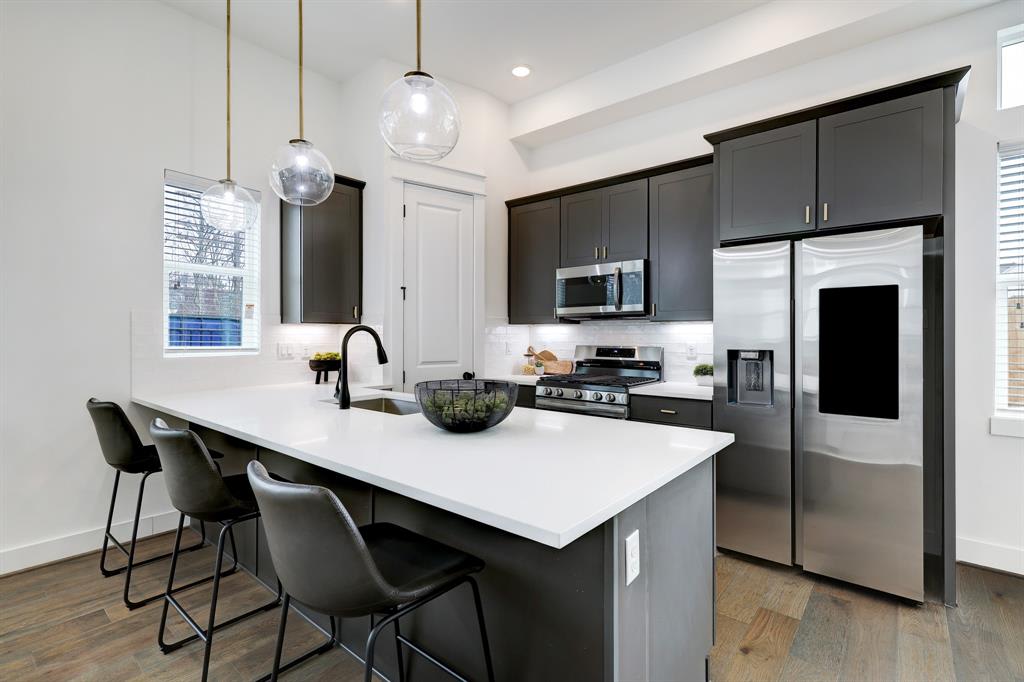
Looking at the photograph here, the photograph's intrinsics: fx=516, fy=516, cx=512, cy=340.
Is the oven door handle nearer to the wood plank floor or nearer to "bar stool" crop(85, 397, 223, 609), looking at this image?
the wood plank floor

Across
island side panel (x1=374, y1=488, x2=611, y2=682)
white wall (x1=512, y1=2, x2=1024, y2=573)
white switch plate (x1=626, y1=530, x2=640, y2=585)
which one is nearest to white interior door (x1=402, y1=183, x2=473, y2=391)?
island side panel (x1=374, y1=488, x2=611, y2=682)

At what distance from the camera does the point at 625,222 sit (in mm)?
3887

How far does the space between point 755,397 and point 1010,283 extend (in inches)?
56.8

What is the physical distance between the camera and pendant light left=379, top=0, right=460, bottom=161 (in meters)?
1.84

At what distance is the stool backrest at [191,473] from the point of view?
1737 millimetres

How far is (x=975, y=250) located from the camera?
280cm

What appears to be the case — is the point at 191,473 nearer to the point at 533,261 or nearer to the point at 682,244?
the point at 682,244

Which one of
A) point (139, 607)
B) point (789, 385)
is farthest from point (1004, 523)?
point (139, 607)

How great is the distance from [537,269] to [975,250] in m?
2.84

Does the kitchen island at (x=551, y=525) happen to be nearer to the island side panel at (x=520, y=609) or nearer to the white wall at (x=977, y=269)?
the island side panel at (x=520, y=609)

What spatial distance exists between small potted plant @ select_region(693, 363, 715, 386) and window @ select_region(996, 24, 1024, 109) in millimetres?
2081

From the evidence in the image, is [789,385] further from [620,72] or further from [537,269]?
[620,72]

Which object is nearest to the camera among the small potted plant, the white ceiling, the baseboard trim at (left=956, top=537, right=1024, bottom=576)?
the baseboard trim at (left=956, top=537, right=1024, bottom=576)

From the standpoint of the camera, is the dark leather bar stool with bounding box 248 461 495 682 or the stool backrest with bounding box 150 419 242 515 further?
the stool backrest with bounding box 150 419 242 515
